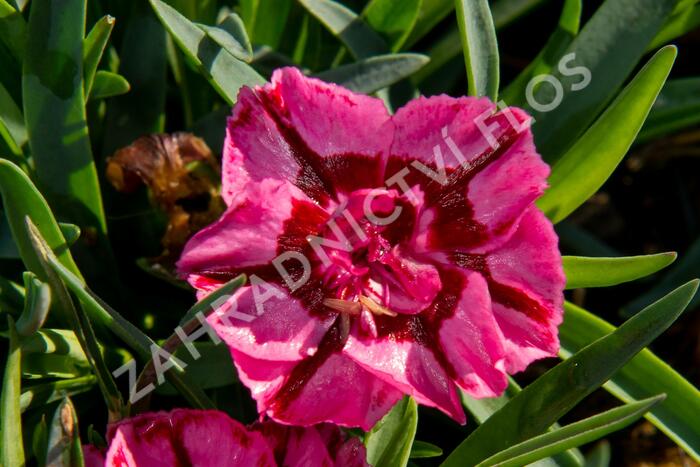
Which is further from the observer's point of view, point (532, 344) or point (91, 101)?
point (91, 101)

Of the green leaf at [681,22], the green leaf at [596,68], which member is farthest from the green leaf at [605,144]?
the green leaf at [681,22]

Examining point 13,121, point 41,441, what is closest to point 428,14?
point 13,121

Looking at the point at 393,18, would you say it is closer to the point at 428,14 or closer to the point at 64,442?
the point at 428,14

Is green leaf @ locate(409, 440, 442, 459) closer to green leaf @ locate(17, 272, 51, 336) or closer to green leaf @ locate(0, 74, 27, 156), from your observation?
green leaf @ locate(17, 272, 51, 336)

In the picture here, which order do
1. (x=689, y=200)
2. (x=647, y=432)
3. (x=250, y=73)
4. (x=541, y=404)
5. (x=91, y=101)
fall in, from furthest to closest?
1. (x=689, y=200)
2. (x=647, y=432)
3. (x=91, y=101)
4. (x=250, y=73)
5. (x=541, y=404)

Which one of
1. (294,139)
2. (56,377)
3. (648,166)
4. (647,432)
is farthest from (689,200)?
(56,377)

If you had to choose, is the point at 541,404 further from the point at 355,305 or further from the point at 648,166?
the point at 648,166

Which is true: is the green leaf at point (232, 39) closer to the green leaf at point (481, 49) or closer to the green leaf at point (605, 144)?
the green leaf at point (481, 49)
